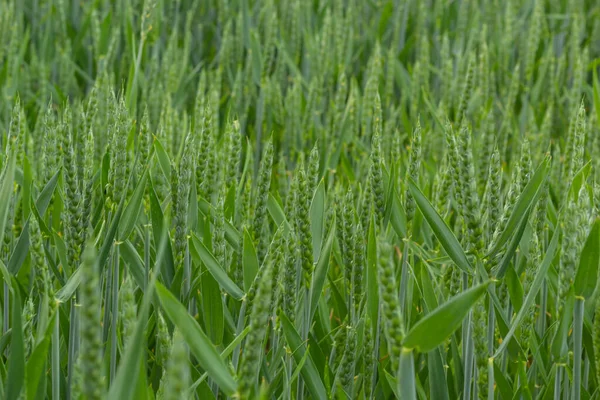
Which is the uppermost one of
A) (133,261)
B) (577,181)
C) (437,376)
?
(577,181)

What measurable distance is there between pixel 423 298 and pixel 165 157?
38 centimetres

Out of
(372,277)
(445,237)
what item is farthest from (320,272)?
(445,237)

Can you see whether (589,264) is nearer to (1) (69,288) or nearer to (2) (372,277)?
(2) (372,277)

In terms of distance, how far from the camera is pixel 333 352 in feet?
3.36

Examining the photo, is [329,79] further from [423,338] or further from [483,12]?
[423,338]

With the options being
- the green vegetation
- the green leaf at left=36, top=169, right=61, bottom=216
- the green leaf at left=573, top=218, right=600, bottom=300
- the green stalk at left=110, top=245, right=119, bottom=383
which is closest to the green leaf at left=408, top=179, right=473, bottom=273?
the green vegetation

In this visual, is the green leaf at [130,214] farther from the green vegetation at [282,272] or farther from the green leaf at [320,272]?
the green leaf at [320,272]

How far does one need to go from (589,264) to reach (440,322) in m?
0.24

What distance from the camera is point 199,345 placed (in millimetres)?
704

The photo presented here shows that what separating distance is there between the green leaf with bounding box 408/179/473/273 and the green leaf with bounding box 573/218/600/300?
0.10 meters

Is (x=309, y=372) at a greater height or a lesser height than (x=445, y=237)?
lesser

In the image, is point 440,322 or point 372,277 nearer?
point 440,322

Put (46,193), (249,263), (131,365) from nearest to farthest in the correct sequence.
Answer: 1. (131,365)
2. (249,263)
3. (46,193)

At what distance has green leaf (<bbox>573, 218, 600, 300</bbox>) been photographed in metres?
0.83
